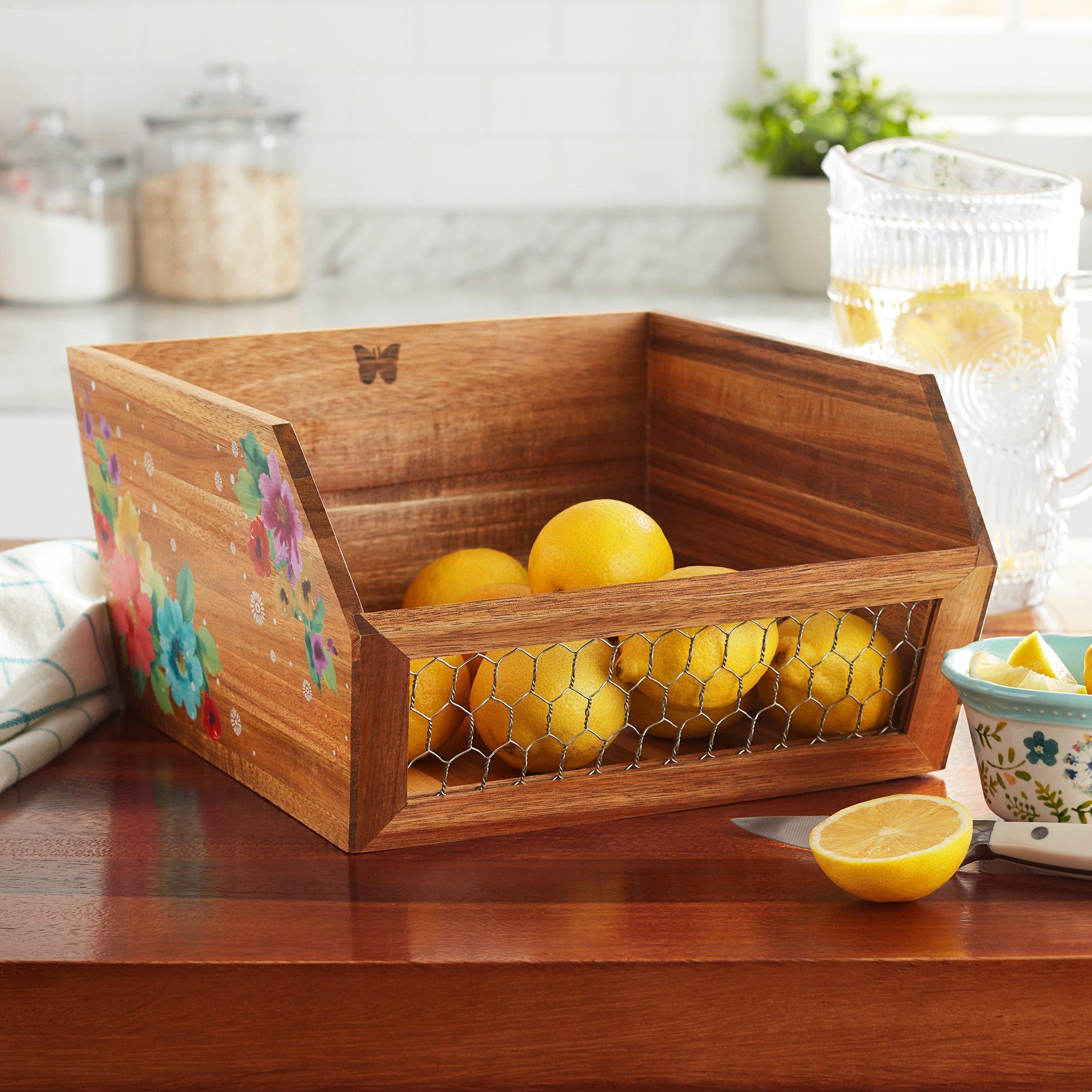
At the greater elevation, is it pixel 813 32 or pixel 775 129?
pixel 813 32

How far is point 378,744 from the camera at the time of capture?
0.66 metres

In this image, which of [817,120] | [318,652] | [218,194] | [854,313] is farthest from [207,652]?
[817,120]

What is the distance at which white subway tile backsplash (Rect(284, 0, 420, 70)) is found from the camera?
2555 mm

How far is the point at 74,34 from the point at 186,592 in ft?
6.77

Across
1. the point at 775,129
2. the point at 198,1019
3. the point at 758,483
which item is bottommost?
the point at 198,1019

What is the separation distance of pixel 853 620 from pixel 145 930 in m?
0.39

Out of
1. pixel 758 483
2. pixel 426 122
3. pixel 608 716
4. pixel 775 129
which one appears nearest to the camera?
pixel 608 716

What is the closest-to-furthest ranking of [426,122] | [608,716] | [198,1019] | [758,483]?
[198,1019] → [608,716] → [758,483] → [426,122]

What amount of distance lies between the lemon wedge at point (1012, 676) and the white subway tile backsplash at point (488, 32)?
2.09 meters

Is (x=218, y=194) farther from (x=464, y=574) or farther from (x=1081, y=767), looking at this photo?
(x=1081, y=767)

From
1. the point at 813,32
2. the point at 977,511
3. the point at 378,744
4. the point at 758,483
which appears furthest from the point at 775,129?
the point at 378,744

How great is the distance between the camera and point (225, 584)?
0.75 m

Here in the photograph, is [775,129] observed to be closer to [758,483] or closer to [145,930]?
[758,483]

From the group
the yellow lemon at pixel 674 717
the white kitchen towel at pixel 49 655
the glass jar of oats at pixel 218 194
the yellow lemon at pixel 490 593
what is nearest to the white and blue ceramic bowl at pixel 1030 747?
the yellow lemon at pixel 674 717
